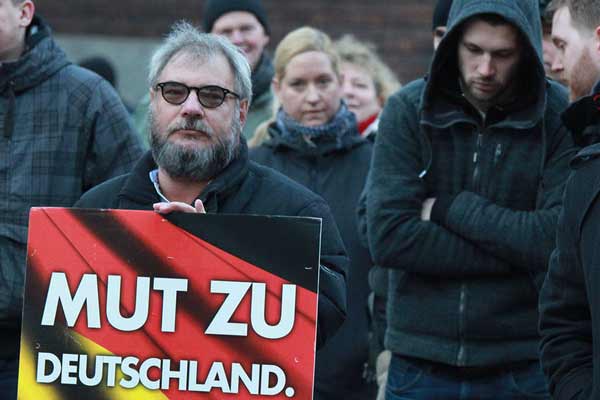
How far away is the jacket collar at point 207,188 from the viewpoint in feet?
13.0

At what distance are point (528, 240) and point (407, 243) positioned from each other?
42cm

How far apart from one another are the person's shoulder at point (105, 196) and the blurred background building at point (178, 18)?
312 inches

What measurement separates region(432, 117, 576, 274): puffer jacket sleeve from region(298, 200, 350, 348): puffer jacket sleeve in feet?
1.90

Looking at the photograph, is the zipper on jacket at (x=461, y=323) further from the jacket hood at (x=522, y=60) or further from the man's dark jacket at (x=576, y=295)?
the man's dark jacket at (x=576, y=295)

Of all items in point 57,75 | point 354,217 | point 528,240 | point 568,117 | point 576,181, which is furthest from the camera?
point 354,217

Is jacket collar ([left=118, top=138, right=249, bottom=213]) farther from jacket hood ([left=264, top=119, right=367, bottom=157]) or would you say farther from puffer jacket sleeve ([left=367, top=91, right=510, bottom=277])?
jacket hood ([left=264, top=119, right=367, bottom=157])

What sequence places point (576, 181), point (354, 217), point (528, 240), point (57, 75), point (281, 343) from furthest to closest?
point (354, 217), point (57, 75), point (528, 240), point (281, 343), point (576, 181)

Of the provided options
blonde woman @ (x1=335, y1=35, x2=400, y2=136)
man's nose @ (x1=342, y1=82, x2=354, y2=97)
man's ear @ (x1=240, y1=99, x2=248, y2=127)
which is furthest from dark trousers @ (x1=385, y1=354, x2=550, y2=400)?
man's nose @ (x1=342, y1=82, x2=354, y2=97)

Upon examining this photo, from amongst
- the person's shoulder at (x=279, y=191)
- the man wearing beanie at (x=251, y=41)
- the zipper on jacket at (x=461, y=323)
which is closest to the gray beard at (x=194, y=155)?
the person's shoulder at (x=279, y=191)

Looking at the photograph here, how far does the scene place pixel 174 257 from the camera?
3559mm

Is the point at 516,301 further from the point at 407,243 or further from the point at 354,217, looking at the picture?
the point at 354,217

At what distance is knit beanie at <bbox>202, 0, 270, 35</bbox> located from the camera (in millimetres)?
7367

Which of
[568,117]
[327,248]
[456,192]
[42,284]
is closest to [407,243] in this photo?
[456,192]

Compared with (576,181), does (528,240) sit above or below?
below
